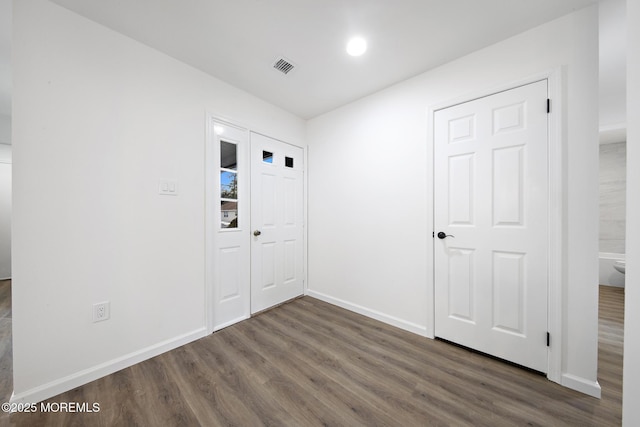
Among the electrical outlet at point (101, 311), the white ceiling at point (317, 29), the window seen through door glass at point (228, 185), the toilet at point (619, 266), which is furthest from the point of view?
the toilet at point (619, 266)

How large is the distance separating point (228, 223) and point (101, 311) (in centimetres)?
119

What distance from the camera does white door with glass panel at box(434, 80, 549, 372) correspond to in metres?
1.72

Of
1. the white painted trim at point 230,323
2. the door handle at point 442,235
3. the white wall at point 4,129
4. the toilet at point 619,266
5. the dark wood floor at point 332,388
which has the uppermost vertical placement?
the white wall at point 4,129

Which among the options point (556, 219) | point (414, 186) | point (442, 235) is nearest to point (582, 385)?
point (556, 219)

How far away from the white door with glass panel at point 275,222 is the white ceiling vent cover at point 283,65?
0.78m

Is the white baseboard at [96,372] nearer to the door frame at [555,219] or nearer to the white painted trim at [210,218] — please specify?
the white painted trim at [210,218]

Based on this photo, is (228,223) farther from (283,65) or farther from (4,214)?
(4,214)

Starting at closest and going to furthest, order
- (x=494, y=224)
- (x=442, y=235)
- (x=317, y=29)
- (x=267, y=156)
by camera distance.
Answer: (x=317, y=29)
(x=494, y=224)
(x=442, y=235)
(x=267, y=156)

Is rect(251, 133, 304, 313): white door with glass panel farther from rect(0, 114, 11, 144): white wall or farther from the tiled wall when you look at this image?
the tiled wall

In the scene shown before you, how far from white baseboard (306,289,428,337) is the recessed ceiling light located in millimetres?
2605

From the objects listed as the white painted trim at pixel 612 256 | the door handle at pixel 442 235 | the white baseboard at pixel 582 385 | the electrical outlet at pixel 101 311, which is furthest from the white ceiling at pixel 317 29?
the white painted trim at pixel 612 256

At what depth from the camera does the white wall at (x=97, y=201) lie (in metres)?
1.46

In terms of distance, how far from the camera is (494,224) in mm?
1907

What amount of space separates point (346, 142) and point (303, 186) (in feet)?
2.91
